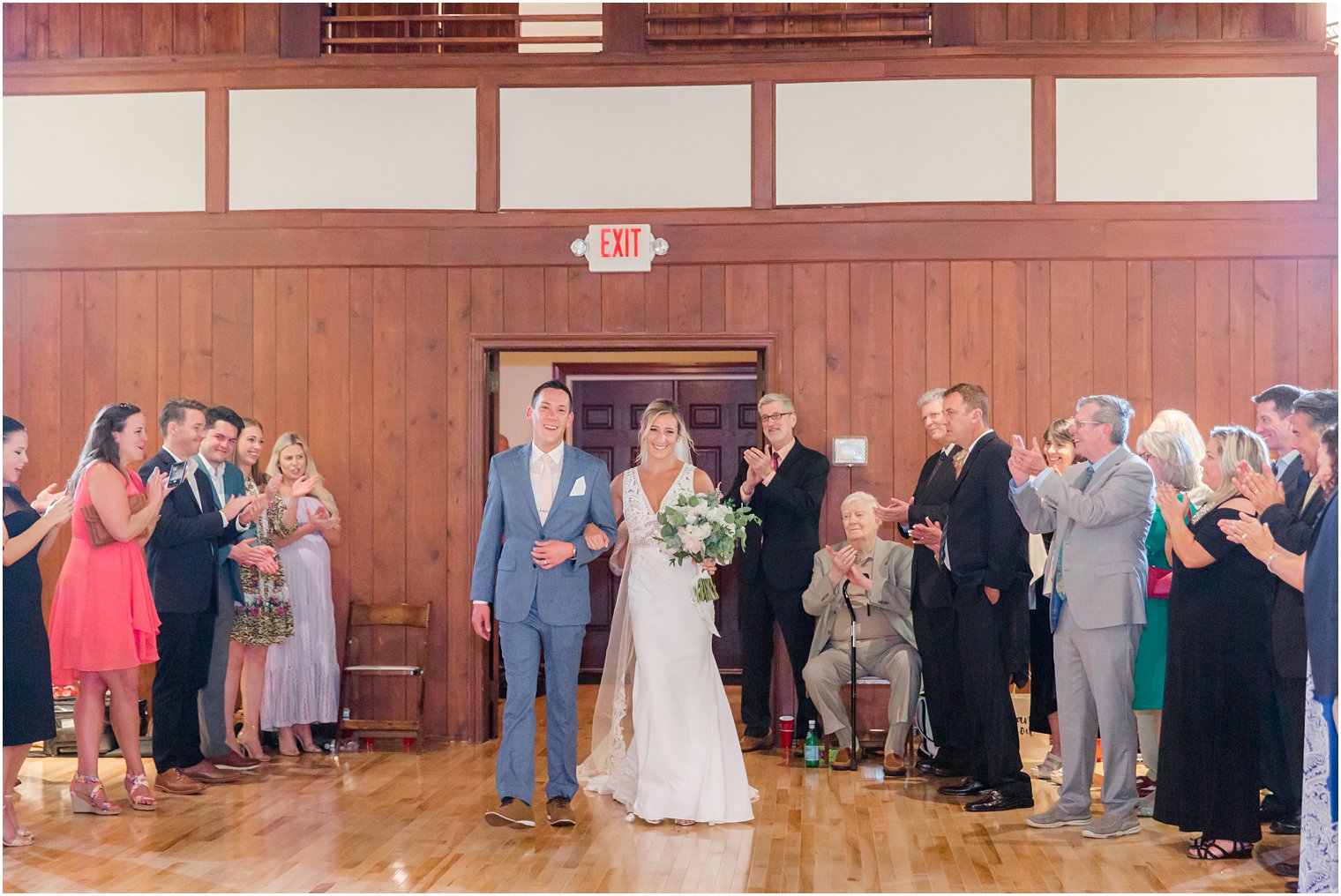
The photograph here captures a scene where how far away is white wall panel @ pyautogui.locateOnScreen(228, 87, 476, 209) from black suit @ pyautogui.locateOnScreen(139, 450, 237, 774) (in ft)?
6.80

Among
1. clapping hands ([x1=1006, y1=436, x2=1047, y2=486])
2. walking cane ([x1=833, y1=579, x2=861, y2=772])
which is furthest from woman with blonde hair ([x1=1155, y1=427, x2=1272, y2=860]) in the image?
walking cane ([x1=833, y1=579, x2=861, y2=772])

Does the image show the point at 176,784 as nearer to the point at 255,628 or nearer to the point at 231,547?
the point at 255,628

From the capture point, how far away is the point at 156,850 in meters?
4.38

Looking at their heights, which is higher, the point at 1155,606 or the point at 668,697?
the point at 1155,606

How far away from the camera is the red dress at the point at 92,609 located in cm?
478

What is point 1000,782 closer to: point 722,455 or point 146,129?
point 722,455

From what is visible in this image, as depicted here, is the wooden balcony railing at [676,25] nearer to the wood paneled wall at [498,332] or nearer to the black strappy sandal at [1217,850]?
the wood paneled wall at [498,332]

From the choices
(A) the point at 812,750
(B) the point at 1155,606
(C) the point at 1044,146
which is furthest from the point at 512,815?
(C) the point at 1044,146

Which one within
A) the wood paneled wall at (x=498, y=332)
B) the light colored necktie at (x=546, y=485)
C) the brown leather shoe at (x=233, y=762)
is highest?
the wood paneled wall at (x=498, y=332)

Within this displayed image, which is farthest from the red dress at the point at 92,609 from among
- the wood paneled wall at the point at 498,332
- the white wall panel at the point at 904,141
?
the white wall panel at the point at 904,141

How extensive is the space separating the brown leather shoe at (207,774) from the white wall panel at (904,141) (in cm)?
415

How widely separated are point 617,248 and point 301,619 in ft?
8.68

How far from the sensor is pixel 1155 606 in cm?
505

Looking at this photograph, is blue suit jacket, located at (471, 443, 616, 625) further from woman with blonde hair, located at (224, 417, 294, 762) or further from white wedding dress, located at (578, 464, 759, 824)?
woman with blonde hair, located at (224, 417, 294, 762)
